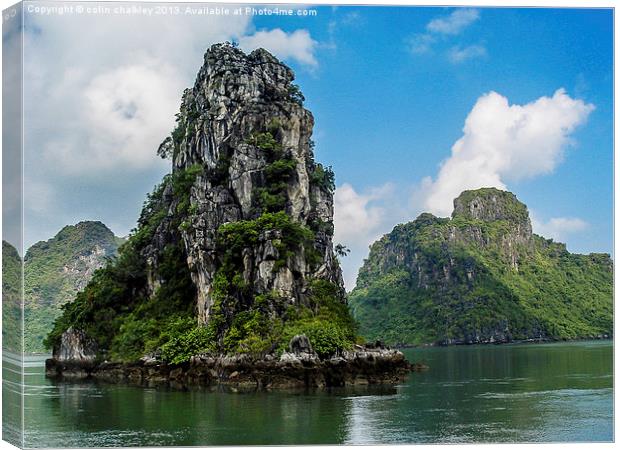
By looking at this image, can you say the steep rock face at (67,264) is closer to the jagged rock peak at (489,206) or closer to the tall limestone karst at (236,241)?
the tall limestone karst at (236,241)

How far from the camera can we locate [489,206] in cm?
6384

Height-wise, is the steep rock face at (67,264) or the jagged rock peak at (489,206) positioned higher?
the jagged rock peak at (489,206)

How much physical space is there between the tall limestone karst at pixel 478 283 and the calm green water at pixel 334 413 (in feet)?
102

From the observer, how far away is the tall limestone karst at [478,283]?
174ft

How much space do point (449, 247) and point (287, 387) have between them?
42.8m

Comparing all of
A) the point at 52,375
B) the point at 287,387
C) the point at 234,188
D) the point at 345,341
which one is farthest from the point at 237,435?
the point at 52,375

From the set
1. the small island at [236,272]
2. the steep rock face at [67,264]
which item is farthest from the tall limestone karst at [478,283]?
the small island at [236,272]

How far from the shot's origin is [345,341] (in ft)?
69.7

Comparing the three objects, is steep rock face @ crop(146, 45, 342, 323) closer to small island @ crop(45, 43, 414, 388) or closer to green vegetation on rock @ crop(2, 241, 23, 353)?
small island @ crop(45, 43, 414, 388)

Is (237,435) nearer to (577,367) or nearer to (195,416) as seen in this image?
(195,416)

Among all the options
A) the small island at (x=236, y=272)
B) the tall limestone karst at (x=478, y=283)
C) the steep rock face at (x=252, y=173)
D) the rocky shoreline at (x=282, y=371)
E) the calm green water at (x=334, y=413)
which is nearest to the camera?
the calm green water at (x=334, y=413)

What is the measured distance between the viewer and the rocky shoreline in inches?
781

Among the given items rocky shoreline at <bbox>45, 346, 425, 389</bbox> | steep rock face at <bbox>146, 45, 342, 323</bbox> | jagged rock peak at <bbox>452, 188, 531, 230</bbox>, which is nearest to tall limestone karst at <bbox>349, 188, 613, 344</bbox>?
jagged rock peak at <bbox>452, 188, 531, 230</bbox>

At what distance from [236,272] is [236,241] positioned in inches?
34.3
